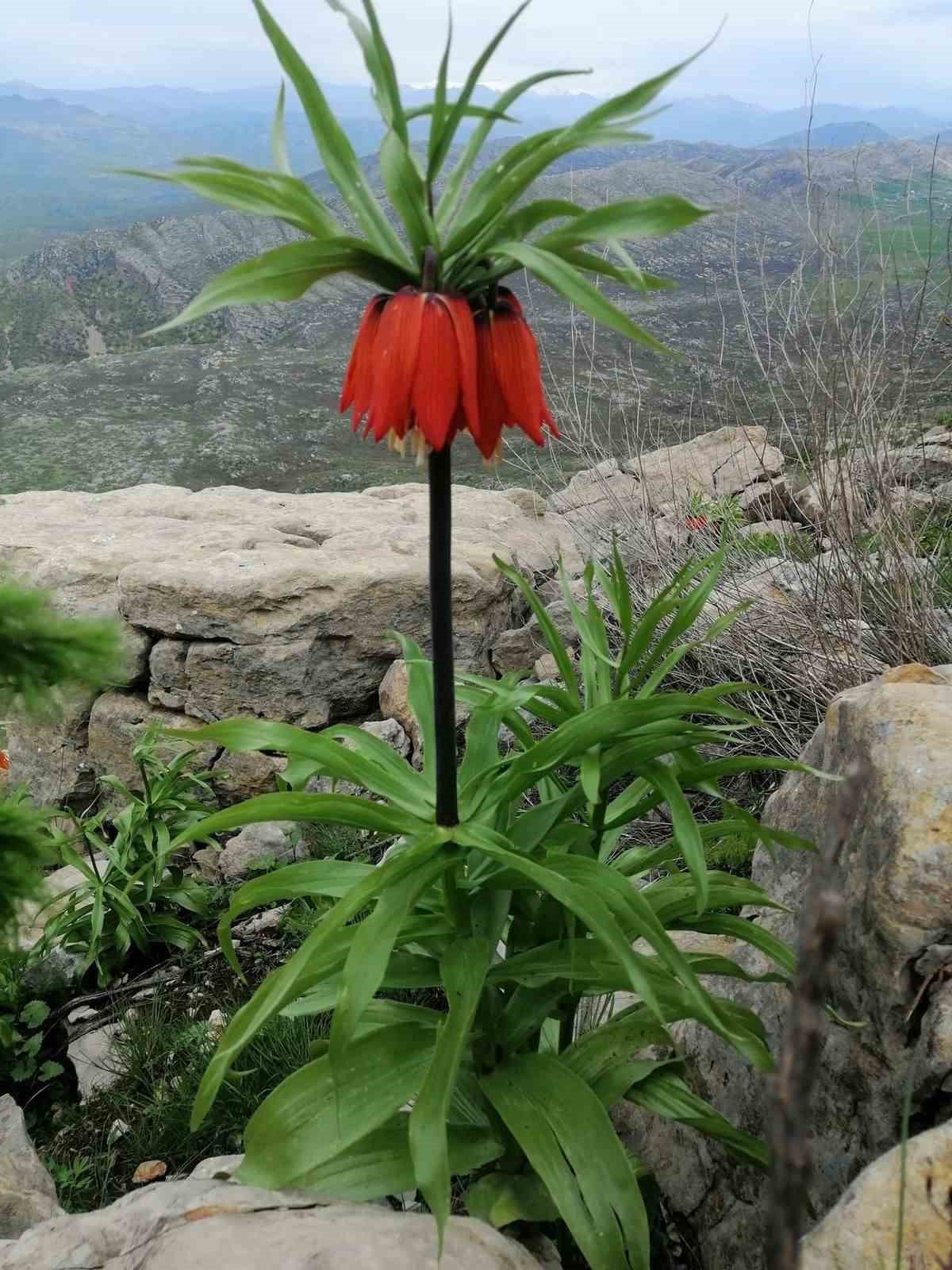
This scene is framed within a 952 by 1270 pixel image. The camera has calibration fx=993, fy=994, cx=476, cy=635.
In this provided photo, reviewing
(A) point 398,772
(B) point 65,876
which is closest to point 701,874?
(A) point 398,772

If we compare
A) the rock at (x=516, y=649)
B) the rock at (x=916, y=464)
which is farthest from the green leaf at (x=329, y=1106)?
the rock at (x=516, y=649)

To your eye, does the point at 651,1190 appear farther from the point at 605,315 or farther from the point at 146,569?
the point at 146,569

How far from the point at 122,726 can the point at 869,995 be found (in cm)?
387

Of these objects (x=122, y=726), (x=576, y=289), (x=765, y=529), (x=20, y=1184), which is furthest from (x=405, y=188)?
(x=765, y=529)

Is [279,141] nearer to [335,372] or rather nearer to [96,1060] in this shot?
[96,1060]

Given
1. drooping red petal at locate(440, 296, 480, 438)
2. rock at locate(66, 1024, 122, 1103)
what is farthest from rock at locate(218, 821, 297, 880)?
drooping red petal at locate(440, 296, 480, 438)

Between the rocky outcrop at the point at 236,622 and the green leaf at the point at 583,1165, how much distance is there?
2.80 meters

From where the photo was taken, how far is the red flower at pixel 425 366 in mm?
1405

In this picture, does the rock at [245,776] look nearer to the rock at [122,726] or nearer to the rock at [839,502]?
the rock at [122,726]

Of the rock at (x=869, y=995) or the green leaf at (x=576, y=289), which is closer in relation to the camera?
the green leaf at (x=576, y=289)

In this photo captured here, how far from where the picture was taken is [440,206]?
Answer: 1549 mm

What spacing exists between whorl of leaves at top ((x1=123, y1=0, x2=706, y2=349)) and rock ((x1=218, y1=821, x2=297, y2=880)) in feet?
9.92

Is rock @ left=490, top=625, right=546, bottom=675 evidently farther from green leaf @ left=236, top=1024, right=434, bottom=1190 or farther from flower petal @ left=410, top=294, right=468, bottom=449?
flower petal @ left=410, top=294, right=468, bottom=449

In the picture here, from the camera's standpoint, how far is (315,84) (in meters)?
1.45
